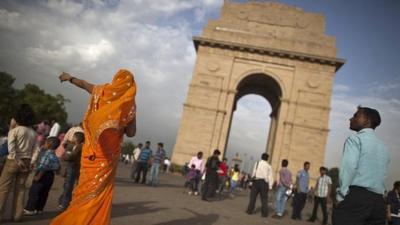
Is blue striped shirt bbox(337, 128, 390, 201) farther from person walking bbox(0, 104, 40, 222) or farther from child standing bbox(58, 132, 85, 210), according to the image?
child standing bbox(58, 132, 85, 210)

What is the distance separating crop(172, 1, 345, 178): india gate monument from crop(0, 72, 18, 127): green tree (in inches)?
1083

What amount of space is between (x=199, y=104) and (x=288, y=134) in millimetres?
6552

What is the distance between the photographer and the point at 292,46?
24969 mm

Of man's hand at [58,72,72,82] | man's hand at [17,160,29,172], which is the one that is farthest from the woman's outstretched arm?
man's hand at [17,160,29,172]

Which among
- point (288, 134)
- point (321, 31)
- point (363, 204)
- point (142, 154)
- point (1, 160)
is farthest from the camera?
point (321, 31)

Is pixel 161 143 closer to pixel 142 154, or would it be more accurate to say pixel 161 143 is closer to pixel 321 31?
pixel 142 154

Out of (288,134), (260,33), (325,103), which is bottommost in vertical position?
(288,134)

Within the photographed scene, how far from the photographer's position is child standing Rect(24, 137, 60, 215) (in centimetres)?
544

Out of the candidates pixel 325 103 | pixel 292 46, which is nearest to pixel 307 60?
pixel 292 46

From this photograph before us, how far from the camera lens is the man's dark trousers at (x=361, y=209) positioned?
314cm

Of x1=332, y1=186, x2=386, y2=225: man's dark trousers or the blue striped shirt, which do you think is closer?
x1=332, y1=186, x2=386, y2=225: man's dark trousers

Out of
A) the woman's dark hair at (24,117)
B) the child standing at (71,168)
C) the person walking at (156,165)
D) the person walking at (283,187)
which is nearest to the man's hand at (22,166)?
the woman's dark hair at (24,117)

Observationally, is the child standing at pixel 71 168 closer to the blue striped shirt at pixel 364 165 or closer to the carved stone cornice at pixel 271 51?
the blue striped shirt at pixel 364 165

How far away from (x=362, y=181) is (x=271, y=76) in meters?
22.5
